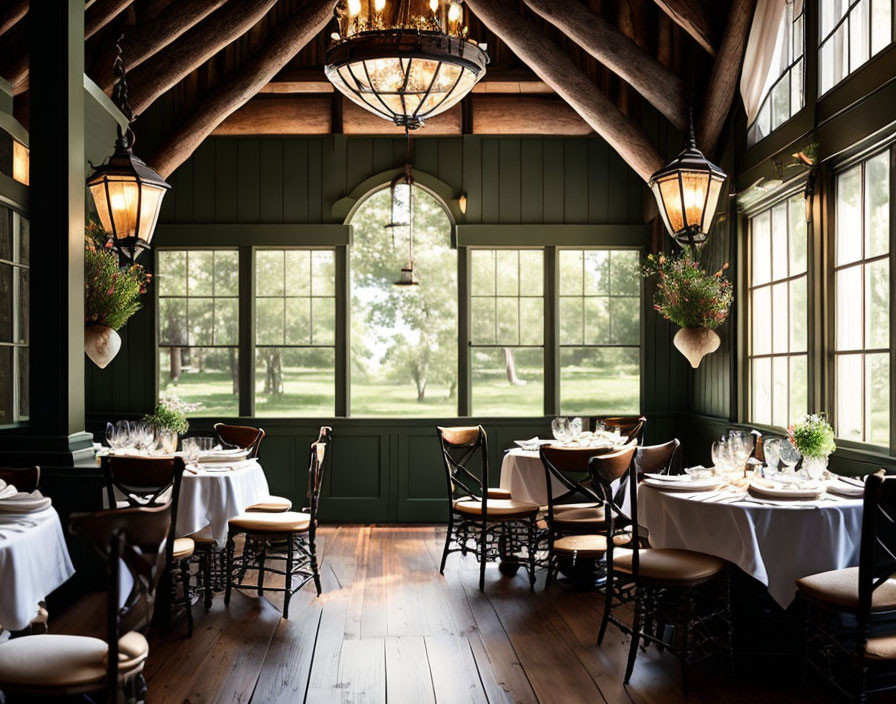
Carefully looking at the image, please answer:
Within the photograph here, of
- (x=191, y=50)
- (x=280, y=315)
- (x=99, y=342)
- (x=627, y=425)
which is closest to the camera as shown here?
(x=99, y=342)

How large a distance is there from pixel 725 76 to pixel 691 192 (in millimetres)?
1517

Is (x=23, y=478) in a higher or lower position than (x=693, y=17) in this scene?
lower

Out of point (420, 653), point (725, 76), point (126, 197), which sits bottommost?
point (420, 653)

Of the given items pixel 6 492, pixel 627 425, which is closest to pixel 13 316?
pixel 6 492

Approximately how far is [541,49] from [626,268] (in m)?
2.28

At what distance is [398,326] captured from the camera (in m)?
17.4

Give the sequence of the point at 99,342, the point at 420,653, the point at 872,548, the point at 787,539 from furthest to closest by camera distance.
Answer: the point at 99,342 < the point at 420,653 < the point at 787,539 < the point at 872,548

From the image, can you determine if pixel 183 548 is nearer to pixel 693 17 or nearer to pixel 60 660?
pixel 60 660

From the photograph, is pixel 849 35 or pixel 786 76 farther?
pixel 786 76

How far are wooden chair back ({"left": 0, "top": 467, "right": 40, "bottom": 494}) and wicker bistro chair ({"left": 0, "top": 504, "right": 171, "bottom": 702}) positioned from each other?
1.23 meters

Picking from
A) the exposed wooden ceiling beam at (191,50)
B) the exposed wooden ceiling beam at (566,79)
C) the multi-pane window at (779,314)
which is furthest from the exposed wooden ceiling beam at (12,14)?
the multi-pane window at (779,314)

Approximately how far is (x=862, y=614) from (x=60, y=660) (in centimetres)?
276

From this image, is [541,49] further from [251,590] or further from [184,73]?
[251,590]

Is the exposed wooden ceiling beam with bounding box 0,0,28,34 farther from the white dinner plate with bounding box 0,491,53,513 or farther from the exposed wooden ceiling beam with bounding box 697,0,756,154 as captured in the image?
the exposed wooden ceiling beam with bounding box 697,0,756,154
